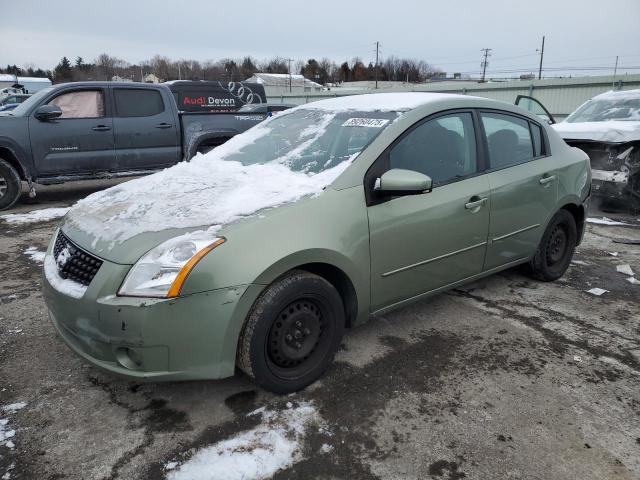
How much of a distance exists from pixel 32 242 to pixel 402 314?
4.41 m

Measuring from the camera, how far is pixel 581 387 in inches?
111

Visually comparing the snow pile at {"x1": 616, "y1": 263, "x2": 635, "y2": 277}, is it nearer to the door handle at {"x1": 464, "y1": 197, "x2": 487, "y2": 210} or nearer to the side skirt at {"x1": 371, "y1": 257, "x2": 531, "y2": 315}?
the side skirt at {"x1": 371, "y1": 257, "x2": 531, "y2": 315}

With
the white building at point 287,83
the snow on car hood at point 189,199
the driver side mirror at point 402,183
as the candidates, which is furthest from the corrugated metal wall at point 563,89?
the white building at point 287,83

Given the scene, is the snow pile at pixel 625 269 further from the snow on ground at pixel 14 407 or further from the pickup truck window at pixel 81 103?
the pickup truck window at pixel 81 103

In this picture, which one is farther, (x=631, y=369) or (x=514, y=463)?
(x=631, y=369)

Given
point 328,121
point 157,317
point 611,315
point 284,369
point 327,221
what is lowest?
point 611,315

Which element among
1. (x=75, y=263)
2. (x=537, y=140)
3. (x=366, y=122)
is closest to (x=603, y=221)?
(x=537, y=140)

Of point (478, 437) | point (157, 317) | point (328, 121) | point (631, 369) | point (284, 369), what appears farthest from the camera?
point (328, 121)

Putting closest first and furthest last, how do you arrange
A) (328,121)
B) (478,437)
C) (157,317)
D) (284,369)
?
1. (157,317)
2. (478,437)
3. (284,369)
4. (328,121)

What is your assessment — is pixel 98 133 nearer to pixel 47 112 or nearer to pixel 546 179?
pixel 47 112

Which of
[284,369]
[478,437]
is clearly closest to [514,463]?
[478,437]

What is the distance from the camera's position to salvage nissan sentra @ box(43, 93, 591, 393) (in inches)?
89.4

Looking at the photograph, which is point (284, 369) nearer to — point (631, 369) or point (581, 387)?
point (581, 387)

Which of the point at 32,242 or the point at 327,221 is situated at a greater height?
the point at 327,221
